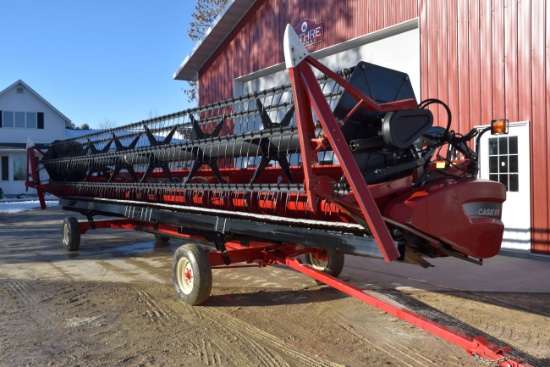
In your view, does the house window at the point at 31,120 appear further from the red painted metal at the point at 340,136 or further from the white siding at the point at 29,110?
the red painted metal at the point at 340,136

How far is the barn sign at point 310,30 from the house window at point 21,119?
23805 mm

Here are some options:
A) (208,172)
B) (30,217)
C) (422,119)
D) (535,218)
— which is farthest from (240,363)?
(30,217)

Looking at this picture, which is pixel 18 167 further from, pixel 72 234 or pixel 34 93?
pixel 72 234

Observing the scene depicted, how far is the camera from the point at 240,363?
3572 millimetres

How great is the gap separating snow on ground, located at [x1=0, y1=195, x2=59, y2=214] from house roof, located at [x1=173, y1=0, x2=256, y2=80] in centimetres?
863

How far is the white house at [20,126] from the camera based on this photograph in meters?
27.2

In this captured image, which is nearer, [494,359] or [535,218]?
[494,359]

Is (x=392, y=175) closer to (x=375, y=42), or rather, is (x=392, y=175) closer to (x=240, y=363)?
(x=240, y=363)

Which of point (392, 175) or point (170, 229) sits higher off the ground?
point (392, 175)

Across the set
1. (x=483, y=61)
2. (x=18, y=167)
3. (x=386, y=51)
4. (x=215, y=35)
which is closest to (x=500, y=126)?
(x=483, y=61)

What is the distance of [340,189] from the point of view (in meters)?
3.51

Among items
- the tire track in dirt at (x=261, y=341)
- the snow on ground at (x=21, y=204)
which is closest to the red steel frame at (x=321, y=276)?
the tire track in dirt at (x=261, y=341)

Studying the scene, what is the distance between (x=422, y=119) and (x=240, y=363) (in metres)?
2.33

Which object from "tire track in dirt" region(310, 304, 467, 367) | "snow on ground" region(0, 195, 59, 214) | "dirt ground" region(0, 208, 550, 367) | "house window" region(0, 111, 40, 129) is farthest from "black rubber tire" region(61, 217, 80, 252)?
"house window" region(0, 111, 40, 129)
